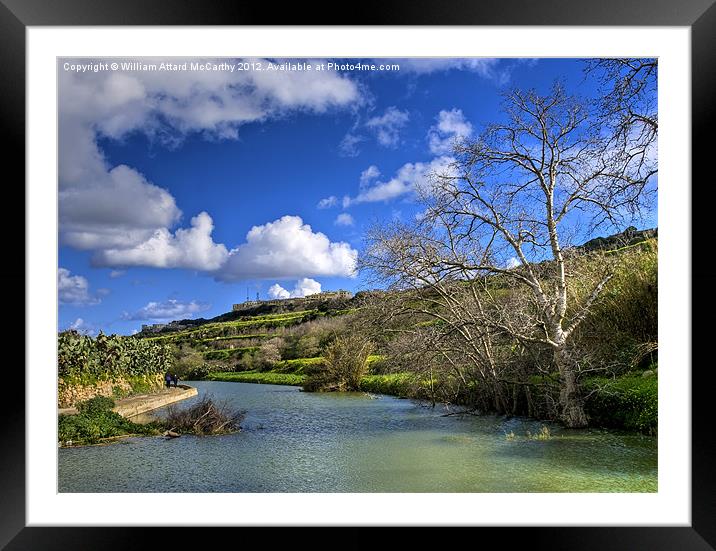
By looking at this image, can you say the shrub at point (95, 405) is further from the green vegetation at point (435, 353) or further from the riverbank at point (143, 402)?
the green vegetation at point (435, 353)

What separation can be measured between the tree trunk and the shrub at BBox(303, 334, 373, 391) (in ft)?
14.0

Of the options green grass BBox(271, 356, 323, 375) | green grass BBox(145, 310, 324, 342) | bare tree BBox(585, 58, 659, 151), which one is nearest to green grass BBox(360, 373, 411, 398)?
green grass BBox(271, 356, 323, 375)

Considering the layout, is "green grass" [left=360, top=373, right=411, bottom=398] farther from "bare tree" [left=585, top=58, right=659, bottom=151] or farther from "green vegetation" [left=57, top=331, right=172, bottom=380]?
"bare tree" [left=585, top=58, right=659, bottom=151]

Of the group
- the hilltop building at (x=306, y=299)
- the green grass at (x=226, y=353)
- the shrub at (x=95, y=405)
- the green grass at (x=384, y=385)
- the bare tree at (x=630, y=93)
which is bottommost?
the green grass at (x=384, y=385)

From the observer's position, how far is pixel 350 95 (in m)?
7.33

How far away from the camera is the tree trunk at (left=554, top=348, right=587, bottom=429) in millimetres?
6562

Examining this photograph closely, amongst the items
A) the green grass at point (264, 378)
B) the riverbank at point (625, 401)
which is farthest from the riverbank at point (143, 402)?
the riverbank at point (625, 401)

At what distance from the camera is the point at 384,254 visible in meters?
7.36

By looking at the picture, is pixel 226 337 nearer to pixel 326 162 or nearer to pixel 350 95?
pixel 326 162
